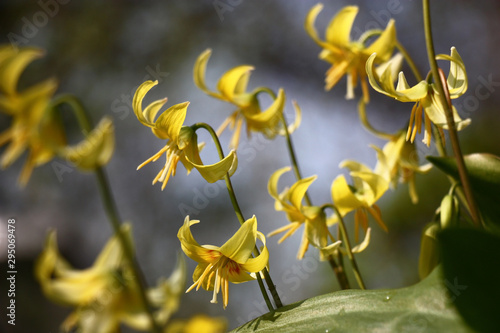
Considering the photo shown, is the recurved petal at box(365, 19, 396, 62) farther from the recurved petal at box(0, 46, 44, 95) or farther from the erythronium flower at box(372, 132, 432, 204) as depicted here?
the recurved petal at box(0, 46, 44, 95)

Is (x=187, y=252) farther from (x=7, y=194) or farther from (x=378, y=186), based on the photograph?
(x=7, y=194)

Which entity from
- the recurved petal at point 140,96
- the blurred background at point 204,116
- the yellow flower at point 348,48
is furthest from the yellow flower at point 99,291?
the blurred background at point 204,116

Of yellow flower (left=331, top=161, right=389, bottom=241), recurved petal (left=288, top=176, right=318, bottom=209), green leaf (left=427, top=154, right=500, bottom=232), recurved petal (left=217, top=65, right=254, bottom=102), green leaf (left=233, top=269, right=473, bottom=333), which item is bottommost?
green leaf (left=233, top=269, right=473, bottom=333)

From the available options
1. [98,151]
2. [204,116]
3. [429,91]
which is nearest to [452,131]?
[429,91]

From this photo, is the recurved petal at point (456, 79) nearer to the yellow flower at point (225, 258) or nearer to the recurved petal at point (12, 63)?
the yellow flower at point (225, 258)

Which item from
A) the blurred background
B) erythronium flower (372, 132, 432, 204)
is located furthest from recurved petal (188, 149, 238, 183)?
the blurred background

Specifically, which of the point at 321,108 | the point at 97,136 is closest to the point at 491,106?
the point at 321,108

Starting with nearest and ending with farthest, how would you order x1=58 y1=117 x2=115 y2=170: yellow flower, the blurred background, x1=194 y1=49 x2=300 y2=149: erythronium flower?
x1=58 y1=117 x2=115 y2=170: yellow flower < x1=194 y1=49 x2=300 y2=149: erythronium flower < the blurred background
